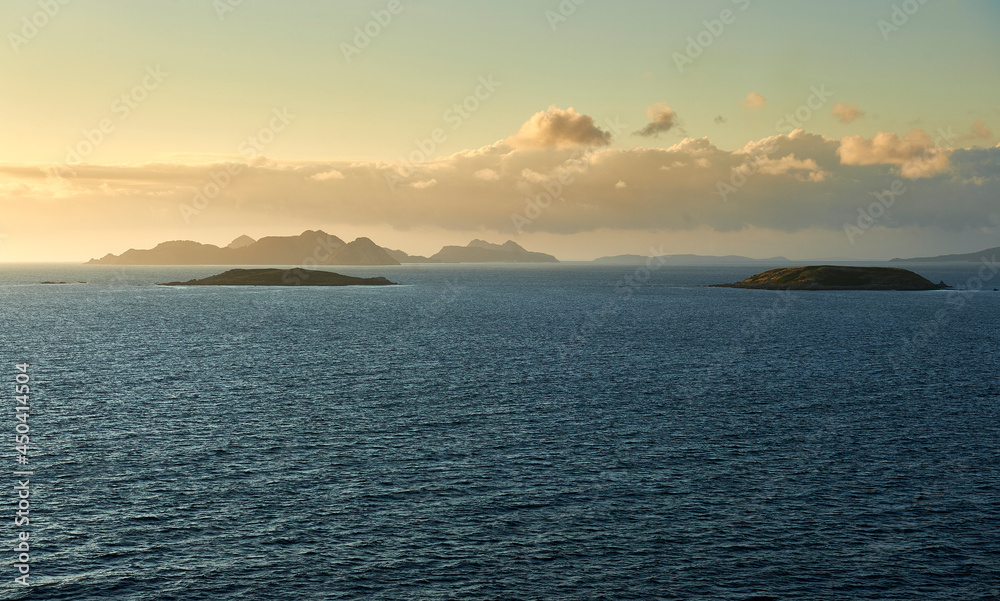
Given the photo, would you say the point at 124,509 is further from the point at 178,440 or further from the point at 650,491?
the point at 650,491

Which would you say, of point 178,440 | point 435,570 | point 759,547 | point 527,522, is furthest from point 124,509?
point 759,547

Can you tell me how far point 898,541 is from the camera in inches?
1789

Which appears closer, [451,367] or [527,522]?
[527,522]

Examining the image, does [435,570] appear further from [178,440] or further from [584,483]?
[178,440]

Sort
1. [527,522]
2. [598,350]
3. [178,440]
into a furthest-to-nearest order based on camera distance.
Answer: [598,350]
[178,440]
[527,522]

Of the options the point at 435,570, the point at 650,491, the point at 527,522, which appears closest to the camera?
the point at 435,570

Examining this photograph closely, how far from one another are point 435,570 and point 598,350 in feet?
305

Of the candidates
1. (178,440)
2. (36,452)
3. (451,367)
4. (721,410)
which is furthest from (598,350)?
(36,452)

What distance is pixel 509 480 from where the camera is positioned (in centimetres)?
5625

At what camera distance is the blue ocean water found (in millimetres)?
41125

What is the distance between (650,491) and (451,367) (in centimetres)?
6069

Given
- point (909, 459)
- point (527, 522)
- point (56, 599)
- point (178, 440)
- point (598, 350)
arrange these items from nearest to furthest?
point (56, 599) → point (527, 522) → point (909, 459) → point (178, 440) → point (598, 350)

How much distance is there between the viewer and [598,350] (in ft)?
432

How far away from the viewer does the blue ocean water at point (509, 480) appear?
41125mm
